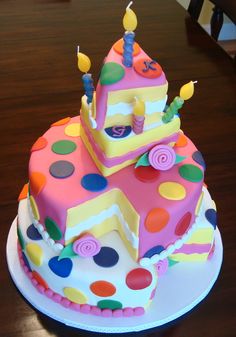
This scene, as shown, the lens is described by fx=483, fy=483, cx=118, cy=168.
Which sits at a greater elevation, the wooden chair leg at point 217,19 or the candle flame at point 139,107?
the candle flame at point 139,107

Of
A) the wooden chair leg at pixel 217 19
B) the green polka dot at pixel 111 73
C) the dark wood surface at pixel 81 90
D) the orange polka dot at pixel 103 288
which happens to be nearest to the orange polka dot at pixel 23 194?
the dark wood surface at pixel 81 90

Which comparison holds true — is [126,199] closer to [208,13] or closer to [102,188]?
[102,188]

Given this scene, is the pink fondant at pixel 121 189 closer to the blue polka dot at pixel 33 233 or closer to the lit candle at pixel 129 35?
the blue polka dot at pixel 33 233

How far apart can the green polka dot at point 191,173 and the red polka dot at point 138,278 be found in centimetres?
22

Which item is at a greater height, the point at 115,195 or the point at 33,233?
the point at 115,195

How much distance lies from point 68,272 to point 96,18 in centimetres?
123

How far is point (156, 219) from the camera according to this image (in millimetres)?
963

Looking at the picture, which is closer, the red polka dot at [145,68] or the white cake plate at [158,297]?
the red polka dot at [145,68]

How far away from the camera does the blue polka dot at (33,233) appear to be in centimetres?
107

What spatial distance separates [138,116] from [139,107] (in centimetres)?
2

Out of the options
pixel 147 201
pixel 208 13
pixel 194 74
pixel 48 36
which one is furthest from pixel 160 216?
pixel 208 13

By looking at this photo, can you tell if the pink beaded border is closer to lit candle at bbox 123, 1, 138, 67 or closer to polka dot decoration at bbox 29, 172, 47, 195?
polka dot decoration at bbox 29, 172, 47, 195

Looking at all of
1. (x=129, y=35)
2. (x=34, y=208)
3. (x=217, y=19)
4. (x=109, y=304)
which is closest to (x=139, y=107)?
(x=129, y=35)

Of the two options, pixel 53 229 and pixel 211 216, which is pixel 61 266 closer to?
pixel 53 229
